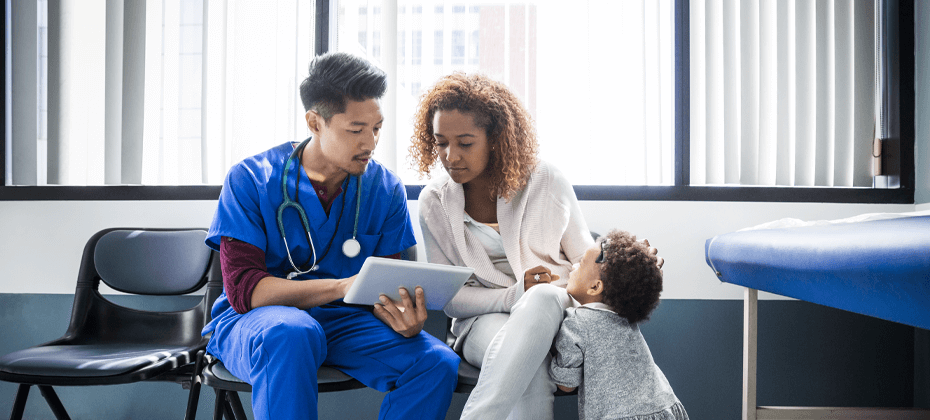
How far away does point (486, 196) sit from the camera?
187 cm

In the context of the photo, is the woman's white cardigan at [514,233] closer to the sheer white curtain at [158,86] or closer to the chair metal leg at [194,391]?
the chair metal leg at [194,391]

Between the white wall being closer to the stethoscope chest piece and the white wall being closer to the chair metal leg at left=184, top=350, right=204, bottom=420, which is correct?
the stethoscope chest piece

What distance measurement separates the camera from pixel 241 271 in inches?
54.5

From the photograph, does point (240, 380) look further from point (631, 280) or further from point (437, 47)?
point (437, 47)

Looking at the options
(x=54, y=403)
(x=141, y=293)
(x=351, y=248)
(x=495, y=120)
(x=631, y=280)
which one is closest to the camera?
(x=631, y=280)

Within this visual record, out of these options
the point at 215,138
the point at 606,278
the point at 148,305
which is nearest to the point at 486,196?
the point at 606,278

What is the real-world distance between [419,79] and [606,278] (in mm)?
1302

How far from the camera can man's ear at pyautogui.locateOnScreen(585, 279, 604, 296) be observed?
1463mm

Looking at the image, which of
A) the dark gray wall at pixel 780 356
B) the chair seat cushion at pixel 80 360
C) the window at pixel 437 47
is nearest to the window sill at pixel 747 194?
the dark gray wall at pixel 780 356

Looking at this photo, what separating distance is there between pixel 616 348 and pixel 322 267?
2.76 ft

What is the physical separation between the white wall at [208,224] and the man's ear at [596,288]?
29.1 inches

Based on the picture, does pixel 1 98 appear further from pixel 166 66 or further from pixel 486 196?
pixel 486 196

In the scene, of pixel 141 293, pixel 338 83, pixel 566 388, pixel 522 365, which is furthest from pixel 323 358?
pixel 141 293

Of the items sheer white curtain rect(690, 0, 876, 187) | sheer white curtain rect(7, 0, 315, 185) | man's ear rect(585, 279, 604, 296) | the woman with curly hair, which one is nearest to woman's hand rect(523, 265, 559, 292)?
the woman with curly hair
